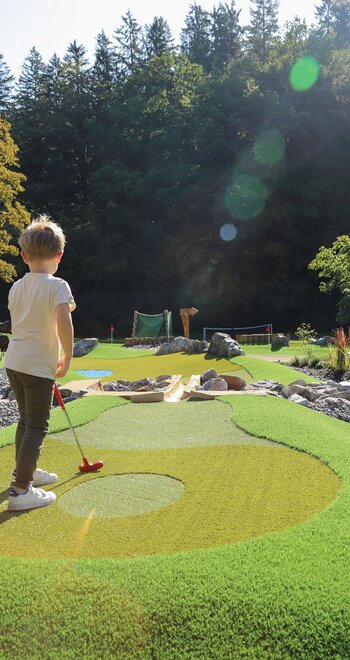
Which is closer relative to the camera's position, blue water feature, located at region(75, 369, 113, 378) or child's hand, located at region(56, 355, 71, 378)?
child's hand, located at region(56, 355, 71, 378)

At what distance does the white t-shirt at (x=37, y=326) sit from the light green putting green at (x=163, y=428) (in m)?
1.40

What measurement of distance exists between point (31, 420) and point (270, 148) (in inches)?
1184

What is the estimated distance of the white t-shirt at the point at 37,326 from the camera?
2945 millimetres

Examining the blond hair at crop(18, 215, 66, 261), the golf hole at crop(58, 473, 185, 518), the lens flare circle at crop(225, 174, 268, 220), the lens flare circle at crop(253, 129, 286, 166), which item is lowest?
the golf hole at crop(58, 473, 185, 518)

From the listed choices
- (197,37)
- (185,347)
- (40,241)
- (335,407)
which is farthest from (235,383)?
(197,37)

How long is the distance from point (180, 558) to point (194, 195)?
30397 mm

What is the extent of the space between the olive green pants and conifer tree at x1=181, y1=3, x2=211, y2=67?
1741 inches

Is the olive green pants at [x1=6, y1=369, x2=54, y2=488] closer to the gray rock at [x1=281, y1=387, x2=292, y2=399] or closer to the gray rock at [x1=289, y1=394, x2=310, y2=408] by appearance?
the gray rock at [x1=289, y1=394, x2=310, y2=408]

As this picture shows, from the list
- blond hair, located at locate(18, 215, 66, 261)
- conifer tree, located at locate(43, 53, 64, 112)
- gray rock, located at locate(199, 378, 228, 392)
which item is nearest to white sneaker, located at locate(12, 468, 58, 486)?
blond hair, located at locate(18, 215, 66, 261)

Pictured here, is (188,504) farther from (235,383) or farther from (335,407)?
(235,383)

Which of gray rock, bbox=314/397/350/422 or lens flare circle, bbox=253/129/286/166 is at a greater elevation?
lens flare circle, bbox=253/129/286/166

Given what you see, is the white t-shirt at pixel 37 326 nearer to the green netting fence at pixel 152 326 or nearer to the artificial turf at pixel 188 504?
the artificial turf at pixel 188 504

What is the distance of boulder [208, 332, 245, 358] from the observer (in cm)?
1239

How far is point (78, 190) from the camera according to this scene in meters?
37.6
